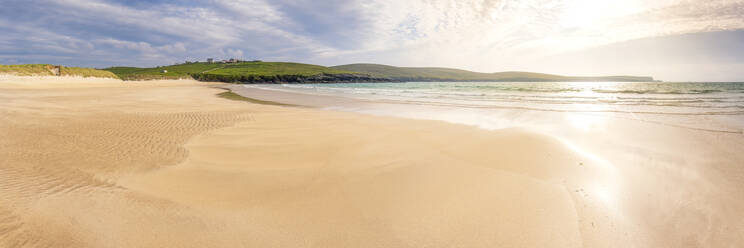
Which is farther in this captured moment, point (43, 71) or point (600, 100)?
point (43, 71)

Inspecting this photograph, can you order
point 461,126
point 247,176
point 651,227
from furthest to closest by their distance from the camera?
point 461,126 → point 247,176 → point 651,227

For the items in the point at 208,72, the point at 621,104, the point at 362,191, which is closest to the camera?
the point at 362,191

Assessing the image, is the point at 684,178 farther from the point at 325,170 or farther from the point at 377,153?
the point at 325,170

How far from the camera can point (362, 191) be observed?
12.1 feet

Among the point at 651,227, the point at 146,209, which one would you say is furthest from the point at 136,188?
the point at 651,227

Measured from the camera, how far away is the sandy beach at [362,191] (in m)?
2.64

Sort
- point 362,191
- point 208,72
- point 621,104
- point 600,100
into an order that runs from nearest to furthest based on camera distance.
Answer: point 362,191, point 621,104, point 600,100, point 208,72

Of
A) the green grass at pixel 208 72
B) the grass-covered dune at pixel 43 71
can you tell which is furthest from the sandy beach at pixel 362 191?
the green grass at pixel 208 72

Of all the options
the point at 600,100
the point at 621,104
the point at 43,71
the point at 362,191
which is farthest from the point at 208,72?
the point at 362,191

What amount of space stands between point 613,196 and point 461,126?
4.98 meters

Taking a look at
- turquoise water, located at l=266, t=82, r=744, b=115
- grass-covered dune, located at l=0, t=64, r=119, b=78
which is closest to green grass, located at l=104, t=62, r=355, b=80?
grass-covered dune, located at l=0, t=64, r=119, b=78

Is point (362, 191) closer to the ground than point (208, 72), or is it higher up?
closer to the ground

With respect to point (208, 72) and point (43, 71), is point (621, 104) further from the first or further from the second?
point (208, 72)

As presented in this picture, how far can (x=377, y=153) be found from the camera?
5484 millimetres
